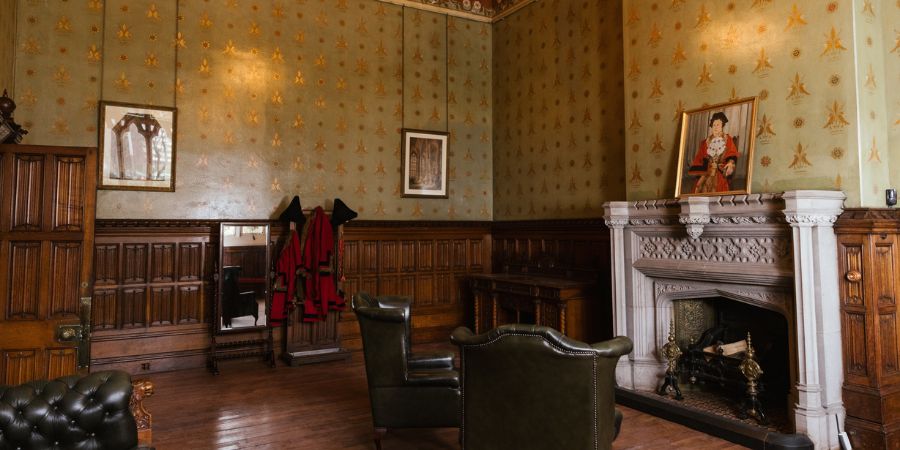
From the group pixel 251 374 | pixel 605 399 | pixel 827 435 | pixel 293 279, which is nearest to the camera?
pixel 605 399

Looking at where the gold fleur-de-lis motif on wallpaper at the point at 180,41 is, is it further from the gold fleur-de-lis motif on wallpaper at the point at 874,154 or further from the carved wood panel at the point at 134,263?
the gold fleur-de-lis motif on wallpaper at the point at 874,154

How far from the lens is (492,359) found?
9.86ft

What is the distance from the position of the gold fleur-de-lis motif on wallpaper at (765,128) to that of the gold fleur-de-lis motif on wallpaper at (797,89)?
246 mm

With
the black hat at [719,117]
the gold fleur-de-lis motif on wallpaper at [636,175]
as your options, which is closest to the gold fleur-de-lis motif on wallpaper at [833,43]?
the black hat at [719,117]

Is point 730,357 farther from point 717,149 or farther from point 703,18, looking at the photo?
point 703,18

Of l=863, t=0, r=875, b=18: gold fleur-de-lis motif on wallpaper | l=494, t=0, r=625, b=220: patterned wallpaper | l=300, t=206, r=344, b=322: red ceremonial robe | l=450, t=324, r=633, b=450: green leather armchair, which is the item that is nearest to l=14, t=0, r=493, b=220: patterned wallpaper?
l=494, t=0, r=625, b=220: patterned wallpaper

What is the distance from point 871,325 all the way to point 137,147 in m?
7.42

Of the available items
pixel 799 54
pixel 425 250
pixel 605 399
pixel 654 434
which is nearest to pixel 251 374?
pixel 425 250

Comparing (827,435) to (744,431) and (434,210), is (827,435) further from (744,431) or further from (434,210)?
(434,210)

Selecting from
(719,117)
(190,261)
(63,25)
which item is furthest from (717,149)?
(63,25)

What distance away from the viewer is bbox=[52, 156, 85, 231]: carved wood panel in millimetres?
3947

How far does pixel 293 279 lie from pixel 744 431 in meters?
5.06

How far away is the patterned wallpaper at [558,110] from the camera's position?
22.4ft

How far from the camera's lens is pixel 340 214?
7.34 meters
